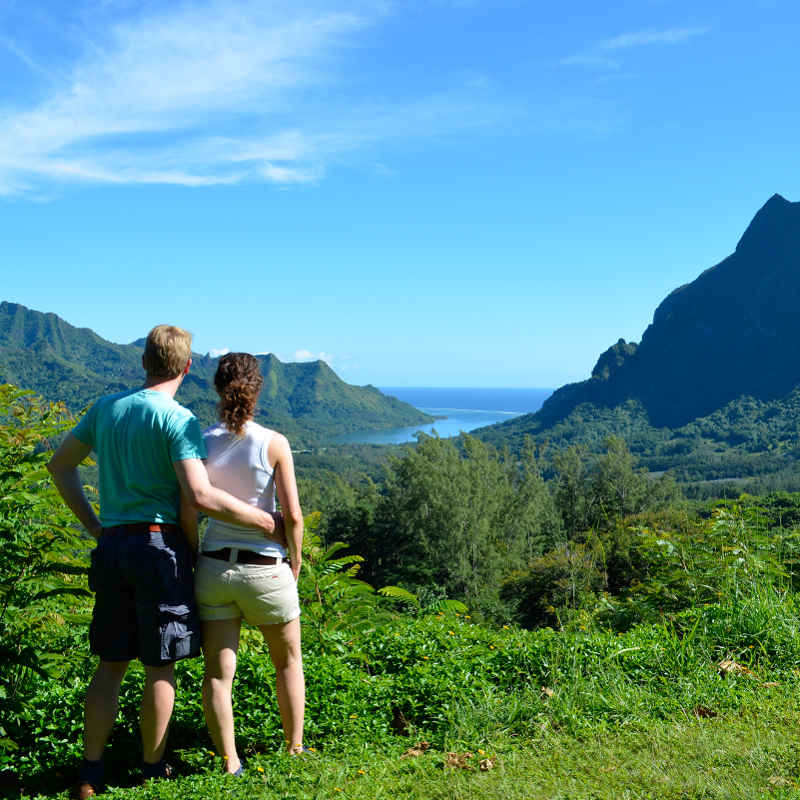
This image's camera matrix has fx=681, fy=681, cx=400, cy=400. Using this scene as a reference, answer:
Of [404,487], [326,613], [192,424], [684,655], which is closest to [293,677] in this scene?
[192,424]

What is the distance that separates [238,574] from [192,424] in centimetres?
70

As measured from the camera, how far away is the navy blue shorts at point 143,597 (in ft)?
9.73

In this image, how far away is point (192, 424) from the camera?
3.03m

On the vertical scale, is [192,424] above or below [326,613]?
above

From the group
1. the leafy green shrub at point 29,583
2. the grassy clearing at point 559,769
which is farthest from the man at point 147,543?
the leafy green shrub at point 29,583

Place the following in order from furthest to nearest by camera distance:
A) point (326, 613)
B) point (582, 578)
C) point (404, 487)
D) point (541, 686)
A: point (404, 487) → point (582, 578) → point (326, 613) → point (541, 686)

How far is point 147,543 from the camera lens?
2977 mm

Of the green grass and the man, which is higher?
the man

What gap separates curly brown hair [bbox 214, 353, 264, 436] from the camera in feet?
10.3

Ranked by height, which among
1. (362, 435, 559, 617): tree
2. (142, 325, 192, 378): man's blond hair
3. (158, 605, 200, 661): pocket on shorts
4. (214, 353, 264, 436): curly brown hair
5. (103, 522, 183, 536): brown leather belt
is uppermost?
(142, 325, 192, 378): man's blond hair

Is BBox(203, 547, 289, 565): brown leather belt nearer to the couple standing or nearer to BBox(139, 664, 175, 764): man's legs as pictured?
the couple standing

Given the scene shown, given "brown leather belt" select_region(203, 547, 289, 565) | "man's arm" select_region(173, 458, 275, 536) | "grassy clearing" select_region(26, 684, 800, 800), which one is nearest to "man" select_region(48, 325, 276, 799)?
"man's arm" select_region(173, 458, 275, 536)

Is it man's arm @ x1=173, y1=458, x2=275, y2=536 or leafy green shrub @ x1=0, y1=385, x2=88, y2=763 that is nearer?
man's arm @ x1=173, y1=458, x2=275, y2=536

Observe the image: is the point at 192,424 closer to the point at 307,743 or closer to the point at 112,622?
the point at 112,622
